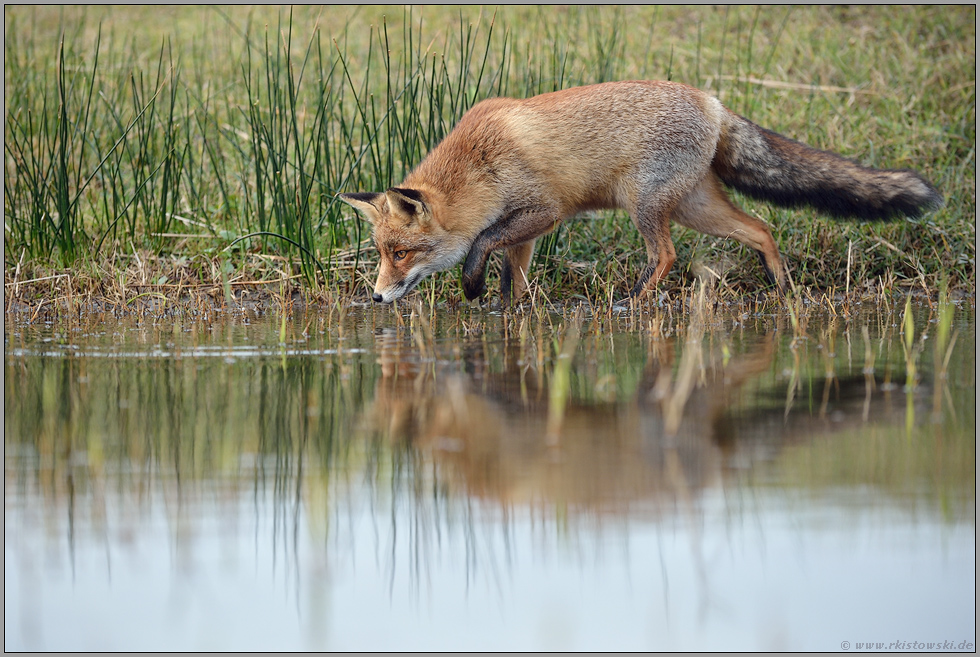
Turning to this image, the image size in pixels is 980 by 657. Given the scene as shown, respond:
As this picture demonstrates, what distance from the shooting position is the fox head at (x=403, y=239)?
663 centimetres

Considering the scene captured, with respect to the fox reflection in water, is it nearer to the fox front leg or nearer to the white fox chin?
the white fox chin

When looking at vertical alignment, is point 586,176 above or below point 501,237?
above

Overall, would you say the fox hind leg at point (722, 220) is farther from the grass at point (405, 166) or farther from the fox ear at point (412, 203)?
the fox ear at point (412, 203)

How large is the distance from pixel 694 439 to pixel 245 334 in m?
3.44

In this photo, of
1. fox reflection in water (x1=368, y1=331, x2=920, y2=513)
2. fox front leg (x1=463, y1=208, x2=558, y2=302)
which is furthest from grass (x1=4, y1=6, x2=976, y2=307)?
fox reflection in water (x1=368, y1=331, x2=920, y2=513)

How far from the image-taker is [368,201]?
21.9 feet

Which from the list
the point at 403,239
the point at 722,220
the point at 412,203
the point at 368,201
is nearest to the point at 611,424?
the point at 412,203

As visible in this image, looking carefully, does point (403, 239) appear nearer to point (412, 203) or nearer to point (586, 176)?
point (412, 203)

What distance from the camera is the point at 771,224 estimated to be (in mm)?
7742

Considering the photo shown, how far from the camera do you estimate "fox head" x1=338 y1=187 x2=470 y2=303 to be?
6629mm

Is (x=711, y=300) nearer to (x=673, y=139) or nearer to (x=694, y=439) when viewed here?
(x=673, y=139)

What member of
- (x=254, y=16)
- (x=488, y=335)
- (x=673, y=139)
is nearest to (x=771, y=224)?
(x=673, y=139)

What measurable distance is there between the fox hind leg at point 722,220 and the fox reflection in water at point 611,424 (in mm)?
2430

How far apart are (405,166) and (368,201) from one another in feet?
3.61
